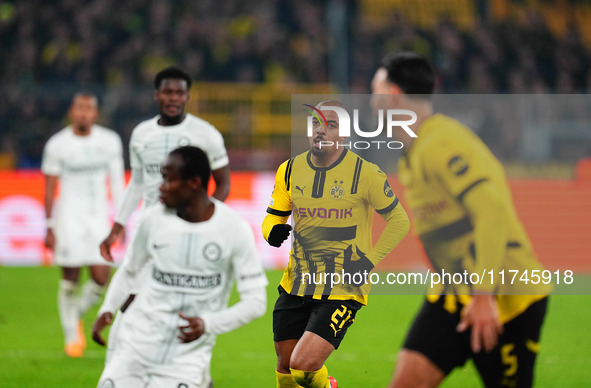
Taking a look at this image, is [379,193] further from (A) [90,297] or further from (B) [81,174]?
(B) [81,174]

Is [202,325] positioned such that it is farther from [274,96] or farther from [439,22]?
[439,22]

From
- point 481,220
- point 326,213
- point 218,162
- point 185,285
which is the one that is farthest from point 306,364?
point 218,162

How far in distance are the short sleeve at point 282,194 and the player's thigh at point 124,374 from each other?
4.81ft

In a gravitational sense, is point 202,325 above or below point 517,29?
below

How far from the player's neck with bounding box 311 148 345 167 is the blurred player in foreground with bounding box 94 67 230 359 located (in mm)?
1396

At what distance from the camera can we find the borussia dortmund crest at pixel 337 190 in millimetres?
5309

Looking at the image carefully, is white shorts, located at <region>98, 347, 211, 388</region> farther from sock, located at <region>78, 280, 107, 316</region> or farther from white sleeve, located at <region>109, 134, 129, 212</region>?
white sleeve, located at <region>109, 134, 129, 212</region>

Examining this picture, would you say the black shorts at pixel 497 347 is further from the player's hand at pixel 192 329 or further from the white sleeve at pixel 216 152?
the white sleeve at pixel 216 152

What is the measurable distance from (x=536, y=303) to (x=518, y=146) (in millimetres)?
13739

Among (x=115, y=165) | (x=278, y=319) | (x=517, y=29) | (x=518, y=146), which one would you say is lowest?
(x=278, y=319)

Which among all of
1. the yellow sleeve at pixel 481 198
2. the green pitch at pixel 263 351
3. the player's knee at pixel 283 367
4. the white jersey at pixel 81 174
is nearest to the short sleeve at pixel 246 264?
the yellow sleeve at pixel 481 198

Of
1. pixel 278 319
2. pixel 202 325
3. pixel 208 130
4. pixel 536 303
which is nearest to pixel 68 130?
pixel 208 130

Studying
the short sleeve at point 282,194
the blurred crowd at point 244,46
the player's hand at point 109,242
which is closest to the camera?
the short sleeve at point 282,194

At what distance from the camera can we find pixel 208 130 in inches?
267
